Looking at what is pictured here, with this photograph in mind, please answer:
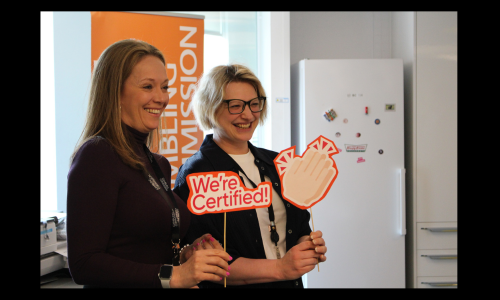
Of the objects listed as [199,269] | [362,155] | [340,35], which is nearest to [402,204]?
[362,155]

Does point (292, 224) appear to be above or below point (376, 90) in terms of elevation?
below

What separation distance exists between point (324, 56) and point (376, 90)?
83 cm

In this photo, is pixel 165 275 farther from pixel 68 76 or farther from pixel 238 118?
pixel 68 76

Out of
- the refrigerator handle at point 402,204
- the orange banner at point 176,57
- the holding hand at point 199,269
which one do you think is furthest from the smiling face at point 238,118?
the refrigerator handle at point 402,204

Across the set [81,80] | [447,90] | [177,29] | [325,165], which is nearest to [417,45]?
[447,90]

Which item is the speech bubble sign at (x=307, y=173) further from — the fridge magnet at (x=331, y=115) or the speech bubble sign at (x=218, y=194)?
the fridge magnet at (x=331, y=115)

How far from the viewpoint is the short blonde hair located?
4.18 ft

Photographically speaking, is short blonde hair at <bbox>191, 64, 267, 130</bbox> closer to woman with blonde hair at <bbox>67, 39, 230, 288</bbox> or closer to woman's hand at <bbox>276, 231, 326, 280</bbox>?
woman with blonde hair at <bbox>67, 39, 230, 288</bbox>

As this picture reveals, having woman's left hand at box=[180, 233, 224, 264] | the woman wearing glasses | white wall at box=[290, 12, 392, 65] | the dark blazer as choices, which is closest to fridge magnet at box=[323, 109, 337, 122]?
white wall at box=[290, 12, 392, 65]

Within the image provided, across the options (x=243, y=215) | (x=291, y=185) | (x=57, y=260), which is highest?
(x=291, y=185)

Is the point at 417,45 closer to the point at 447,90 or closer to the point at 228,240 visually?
the point at 447,90

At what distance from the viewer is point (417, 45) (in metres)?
2.78

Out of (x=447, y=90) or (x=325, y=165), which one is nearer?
(x=325, y=165)

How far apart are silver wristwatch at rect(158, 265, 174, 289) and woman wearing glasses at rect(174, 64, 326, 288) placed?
31 centimetres
